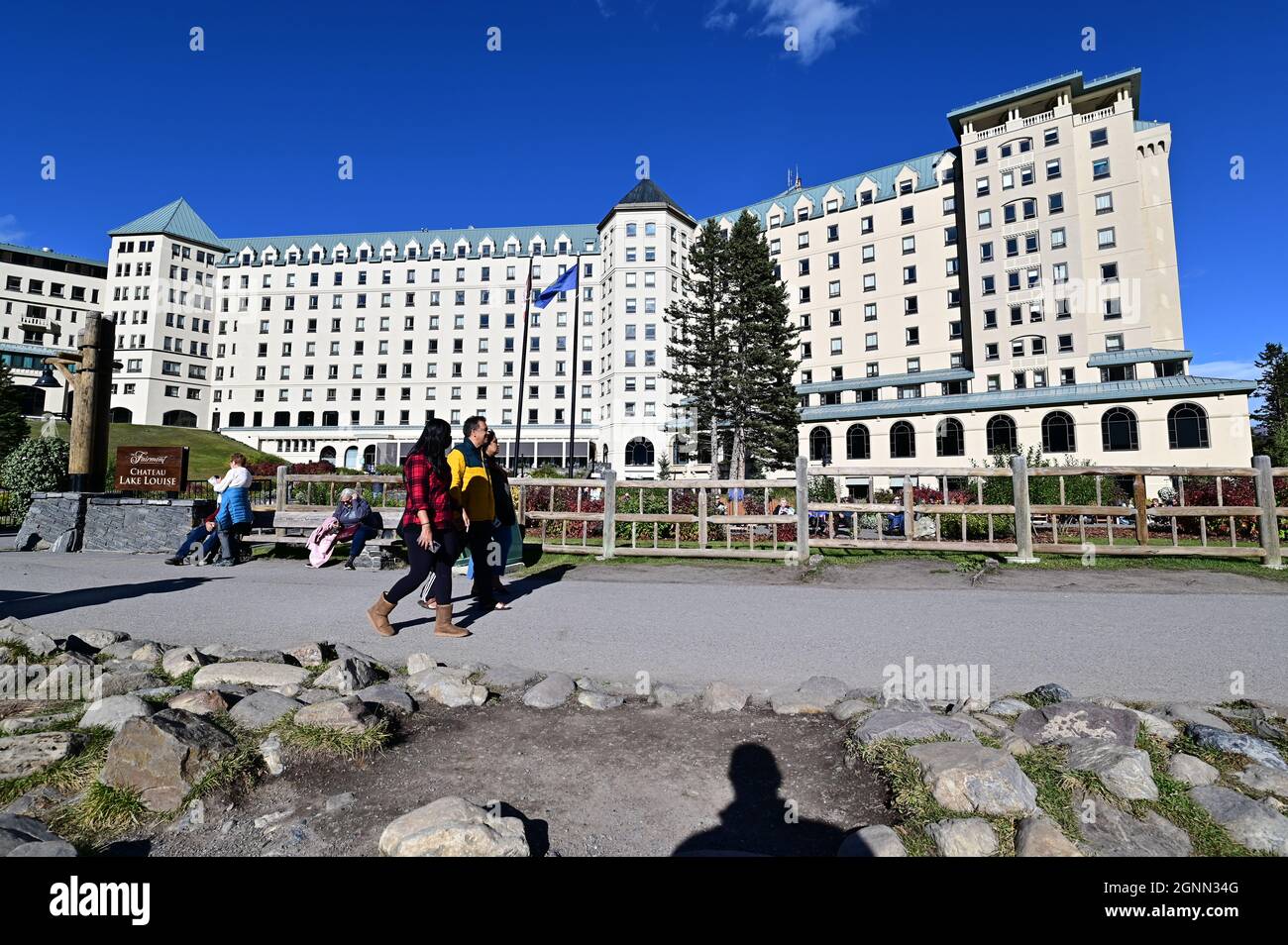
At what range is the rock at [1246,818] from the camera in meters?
2.41

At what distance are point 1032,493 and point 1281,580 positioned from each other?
17.3 metres

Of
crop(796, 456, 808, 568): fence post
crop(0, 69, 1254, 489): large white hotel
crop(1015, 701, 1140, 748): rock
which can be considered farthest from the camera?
crop(0, 69, 1254, 489): large white hotel

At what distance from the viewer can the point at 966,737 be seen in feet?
10.7

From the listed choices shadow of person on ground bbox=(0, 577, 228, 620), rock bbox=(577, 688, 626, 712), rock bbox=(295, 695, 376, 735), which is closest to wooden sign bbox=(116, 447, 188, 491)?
shadow of person on ground bbox=(0, 577, 228, 620)

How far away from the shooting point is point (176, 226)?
79375 mm

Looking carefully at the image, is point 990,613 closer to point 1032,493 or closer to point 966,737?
point 966,737

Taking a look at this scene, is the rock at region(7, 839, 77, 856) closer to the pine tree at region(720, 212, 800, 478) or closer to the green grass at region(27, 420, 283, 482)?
the pine tree at region(720, 212, 800, 478)

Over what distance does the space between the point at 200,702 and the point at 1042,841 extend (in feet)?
14.2

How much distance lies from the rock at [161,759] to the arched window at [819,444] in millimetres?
50514

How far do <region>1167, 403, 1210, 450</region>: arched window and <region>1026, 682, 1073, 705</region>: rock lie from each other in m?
46.0

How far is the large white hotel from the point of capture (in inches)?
1768
